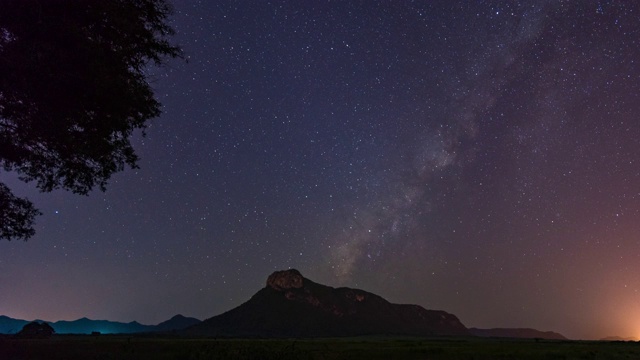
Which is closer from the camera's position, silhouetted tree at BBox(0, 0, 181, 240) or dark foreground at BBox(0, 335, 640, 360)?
silhouetted tree at BBox(0, 0, 181, 240)

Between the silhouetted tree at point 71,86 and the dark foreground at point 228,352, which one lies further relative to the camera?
the dark foreground at point 228,352

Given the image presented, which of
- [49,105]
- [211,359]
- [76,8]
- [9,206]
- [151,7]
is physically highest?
[151,7]

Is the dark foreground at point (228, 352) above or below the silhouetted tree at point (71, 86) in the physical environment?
below

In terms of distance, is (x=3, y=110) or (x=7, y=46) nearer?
(x=7, y=46)

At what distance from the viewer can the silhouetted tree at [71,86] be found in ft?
45.7

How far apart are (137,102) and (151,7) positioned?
12.9 ft

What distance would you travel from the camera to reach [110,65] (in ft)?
53.7

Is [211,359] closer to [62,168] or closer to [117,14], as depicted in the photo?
[62,168]

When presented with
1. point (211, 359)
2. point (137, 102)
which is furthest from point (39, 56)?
point (211, 359)

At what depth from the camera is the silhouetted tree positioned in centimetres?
1392

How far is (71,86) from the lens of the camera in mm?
15508

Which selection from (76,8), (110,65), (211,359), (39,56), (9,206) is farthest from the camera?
(9,206)

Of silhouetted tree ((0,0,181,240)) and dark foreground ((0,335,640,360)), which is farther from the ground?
silhouetted tree ((0,0,181,240))

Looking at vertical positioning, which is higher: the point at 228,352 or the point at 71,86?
the point at 71,86
